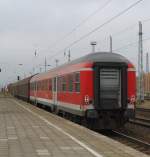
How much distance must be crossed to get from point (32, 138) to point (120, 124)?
21.8 feet

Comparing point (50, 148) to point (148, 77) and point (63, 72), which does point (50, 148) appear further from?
point (148, 77)

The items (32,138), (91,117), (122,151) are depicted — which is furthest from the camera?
(91,117)

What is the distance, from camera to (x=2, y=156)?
10680mm

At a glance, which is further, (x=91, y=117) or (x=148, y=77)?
(x=148, y=77)

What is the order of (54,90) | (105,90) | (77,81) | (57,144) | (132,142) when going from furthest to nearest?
(54,90), (77,81), (105,90), (132,142), (57,144)

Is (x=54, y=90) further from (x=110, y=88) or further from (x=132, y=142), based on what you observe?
(x=132, y=142)

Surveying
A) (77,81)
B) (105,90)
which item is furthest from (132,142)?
(77,81)

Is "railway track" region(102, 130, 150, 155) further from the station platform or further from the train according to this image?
the station platform

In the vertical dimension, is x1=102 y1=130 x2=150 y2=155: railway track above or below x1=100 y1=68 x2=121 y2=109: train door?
below

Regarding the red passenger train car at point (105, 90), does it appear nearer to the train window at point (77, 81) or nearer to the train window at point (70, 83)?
the train window at point (77, 81)

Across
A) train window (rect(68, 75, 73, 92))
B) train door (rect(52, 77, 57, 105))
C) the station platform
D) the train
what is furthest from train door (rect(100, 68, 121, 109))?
train door (rect(52, 77, 57, 105))

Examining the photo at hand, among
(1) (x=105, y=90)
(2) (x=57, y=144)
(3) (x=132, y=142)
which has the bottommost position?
(3) (x=132, y=142)

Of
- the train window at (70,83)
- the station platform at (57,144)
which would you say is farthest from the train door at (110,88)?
the train window at (70,83)

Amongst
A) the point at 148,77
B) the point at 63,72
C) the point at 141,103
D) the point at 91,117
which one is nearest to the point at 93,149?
the point at 91,117
